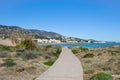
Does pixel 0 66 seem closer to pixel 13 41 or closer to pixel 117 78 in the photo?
pixel 117 78

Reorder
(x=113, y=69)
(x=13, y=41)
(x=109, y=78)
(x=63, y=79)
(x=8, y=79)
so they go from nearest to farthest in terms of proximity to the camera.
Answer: (x=109, y=78) → (x=63, y=79) → (x=8, y=79) → (x=113, y=69) → (x=13, y=41)

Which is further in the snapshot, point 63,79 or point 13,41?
point 13,41

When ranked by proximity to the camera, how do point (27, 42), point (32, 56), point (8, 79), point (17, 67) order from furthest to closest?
1. point (27, 42)
2. point (32, 56)
3. point (17, 67)
4. point (8, 79)

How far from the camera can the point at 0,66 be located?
23812mm

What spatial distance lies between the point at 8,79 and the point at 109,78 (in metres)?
5.90

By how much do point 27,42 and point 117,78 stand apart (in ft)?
113

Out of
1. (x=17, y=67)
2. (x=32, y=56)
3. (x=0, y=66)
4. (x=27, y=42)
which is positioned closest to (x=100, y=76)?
(x=17, y=67)

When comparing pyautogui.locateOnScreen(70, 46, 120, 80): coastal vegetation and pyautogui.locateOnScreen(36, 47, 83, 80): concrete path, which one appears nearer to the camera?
pyautogui.locateOnScreen(70, 46, 120, 80): coastal vegetation

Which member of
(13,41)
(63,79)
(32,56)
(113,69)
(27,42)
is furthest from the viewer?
(13,41)

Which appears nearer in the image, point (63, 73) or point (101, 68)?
point (63, 73)

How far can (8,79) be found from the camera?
16453 mm

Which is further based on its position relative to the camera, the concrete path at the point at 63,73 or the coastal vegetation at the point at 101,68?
the concrete path at the point at 63,73

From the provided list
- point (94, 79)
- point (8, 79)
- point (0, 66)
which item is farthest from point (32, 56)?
point (94, 79)

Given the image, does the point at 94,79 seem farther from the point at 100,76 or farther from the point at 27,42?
the point at 27,42
